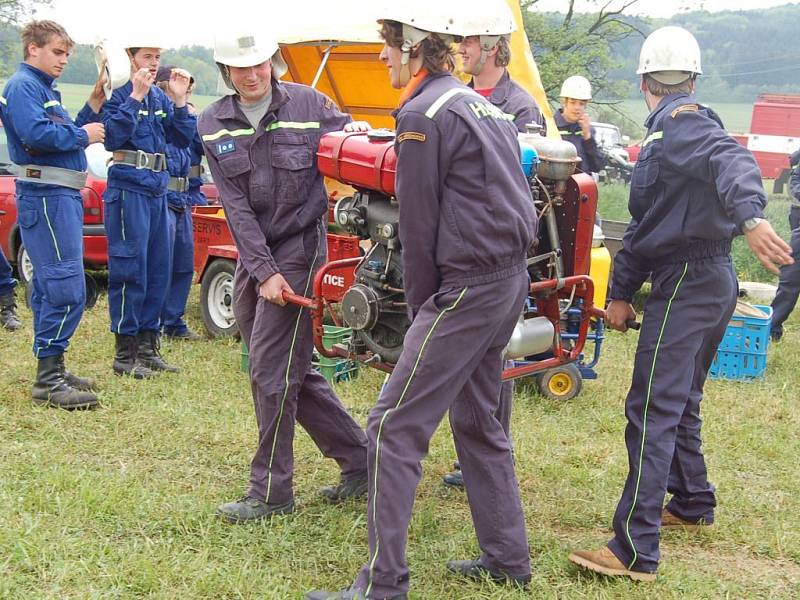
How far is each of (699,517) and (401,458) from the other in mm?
1745

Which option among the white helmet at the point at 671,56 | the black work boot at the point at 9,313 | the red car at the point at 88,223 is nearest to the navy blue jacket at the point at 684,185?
the white helmet at the point at 671,56

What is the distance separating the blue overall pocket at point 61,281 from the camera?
18.5ft

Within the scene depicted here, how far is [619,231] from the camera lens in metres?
10.3

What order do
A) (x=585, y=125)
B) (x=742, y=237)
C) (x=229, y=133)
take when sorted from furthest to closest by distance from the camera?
(x=742, y=237) < (x=585, y=125) < (x=229, y=133)

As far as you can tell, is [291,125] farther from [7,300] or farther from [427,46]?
[7,300]

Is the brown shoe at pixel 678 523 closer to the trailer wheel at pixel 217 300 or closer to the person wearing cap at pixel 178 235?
the person wearing cap at pixel 178 235

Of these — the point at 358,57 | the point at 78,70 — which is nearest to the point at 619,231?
the point at 358,57

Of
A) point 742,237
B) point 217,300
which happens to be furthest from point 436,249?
point 742,237

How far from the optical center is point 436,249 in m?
3.23

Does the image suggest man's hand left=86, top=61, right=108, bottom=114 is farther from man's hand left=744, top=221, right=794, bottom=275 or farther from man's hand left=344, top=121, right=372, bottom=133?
man's hand left=744, top=221, right=794, bottom=275

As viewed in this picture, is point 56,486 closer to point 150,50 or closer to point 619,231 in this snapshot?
point 150,50

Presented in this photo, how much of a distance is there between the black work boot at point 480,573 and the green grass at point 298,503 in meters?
0.05

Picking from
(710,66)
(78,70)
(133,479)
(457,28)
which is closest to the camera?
(457,28)

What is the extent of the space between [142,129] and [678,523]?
14.2 ft
